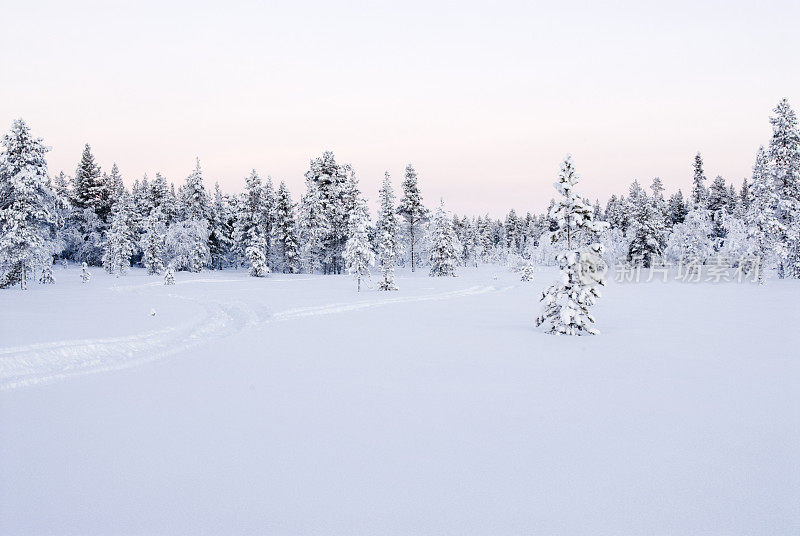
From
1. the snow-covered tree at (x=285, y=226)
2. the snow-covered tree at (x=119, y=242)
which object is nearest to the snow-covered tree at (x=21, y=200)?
the snow-covered tree at (x=119, y=242)

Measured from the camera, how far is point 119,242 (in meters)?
60.7

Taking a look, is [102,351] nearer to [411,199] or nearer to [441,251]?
[441,251]

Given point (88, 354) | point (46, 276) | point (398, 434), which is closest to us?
point (398, 434)

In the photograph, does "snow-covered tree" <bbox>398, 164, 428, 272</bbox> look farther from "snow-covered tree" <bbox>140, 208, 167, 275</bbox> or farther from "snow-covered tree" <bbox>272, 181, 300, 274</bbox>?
"snow-covered tree" <bbox>140, 208, 167, 275</bbox>

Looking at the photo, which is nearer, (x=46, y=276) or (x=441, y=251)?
(x=46, y=276)

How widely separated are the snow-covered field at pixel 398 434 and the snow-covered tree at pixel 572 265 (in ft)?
5.11

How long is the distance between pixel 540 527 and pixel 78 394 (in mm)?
9857

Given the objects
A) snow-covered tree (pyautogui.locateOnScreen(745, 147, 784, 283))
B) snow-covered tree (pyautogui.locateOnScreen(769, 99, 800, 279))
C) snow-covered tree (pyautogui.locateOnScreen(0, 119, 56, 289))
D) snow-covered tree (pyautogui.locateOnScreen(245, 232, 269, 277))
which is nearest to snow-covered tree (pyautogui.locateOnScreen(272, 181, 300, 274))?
snow-covered tree (pyautogui.locateOnScreen(245, 232, 269, 277))

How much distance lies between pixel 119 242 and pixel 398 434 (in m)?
64.4

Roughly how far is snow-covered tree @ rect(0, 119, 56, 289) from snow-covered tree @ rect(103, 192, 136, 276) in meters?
21.2

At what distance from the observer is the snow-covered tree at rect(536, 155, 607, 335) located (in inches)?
706

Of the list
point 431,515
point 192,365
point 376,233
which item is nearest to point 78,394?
point 192,365

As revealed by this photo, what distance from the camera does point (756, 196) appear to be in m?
45.4

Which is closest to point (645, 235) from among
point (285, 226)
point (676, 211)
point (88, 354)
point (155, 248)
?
point (676, 211)
